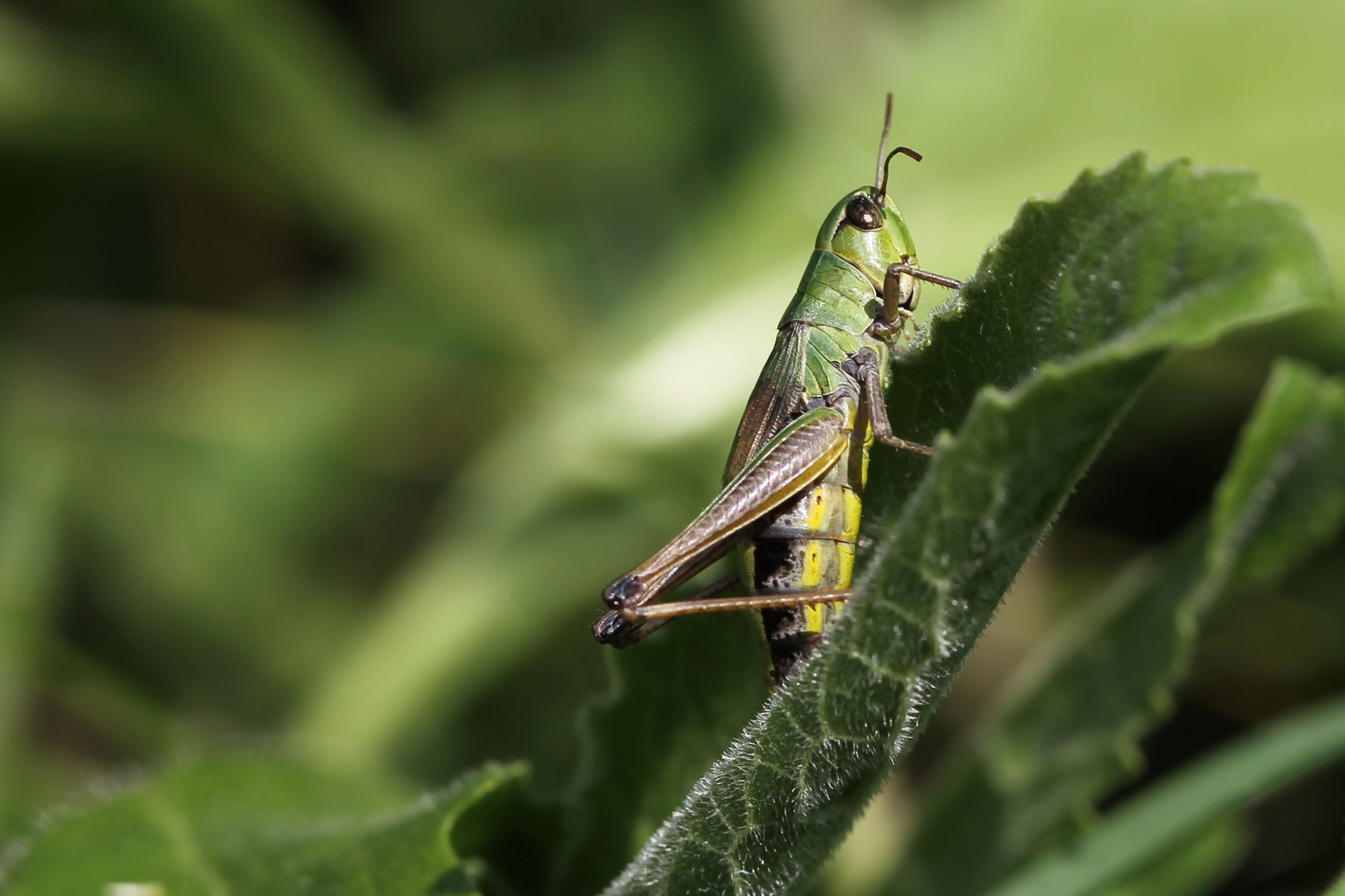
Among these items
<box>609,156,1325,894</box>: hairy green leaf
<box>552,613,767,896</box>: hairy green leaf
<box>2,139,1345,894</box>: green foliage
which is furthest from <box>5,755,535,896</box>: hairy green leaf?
<box>609,156,1325,894</box>: hairy green leaf

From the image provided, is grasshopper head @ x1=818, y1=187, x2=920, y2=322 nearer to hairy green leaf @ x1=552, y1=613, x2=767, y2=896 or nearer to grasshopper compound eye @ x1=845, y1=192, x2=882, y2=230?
grasshopper compound eye @ x1=845, y1=192, x2=882, y2=230

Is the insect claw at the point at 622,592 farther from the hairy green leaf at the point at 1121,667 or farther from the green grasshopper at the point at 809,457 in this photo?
the hairy green leaf at the point at 1121,667

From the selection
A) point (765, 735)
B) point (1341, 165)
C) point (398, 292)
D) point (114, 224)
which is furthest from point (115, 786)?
point (114, 224)

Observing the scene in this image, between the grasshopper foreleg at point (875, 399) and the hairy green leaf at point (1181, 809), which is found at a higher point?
the grasshopper foreleg at point (875, 399)

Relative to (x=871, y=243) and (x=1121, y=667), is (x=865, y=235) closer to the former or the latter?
(x=871, y=243)

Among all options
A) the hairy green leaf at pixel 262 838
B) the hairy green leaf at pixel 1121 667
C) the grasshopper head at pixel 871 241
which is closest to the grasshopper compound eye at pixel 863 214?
the grasshopper head at pixel 871 241

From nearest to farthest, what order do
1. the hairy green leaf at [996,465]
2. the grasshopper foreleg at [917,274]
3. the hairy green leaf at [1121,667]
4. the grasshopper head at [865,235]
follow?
the hairy green leaf at [996,465], the hairy green leaf at [1121,667], the grasshopper foreleg at [917,274], the grasshopper head at [865,235]
